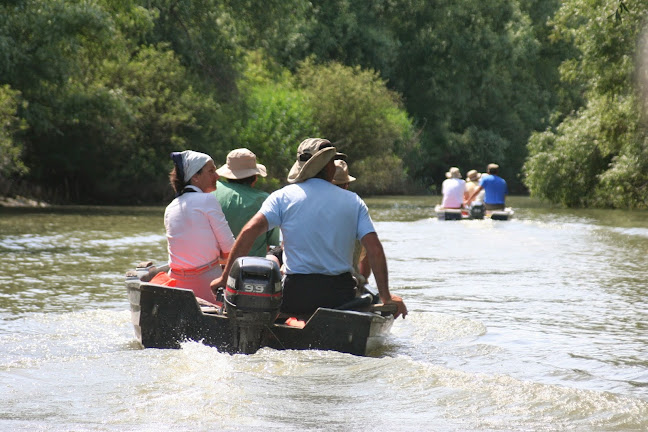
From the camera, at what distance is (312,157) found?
26.5ft

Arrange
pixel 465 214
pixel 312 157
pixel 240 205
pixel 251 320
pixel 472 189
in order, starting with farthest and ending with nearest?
pixel 472 189 → pixel 465 214 → pixel 240 205 → pixel 312 157 → pixel 251 320

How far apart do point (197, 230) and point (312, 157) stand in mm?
1269

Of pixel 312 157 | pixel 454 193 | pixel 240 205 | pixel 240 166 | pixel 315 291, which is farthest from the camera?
pixel 454 193

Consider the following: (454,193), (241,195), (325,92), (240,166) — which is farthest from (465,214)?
(325,92)

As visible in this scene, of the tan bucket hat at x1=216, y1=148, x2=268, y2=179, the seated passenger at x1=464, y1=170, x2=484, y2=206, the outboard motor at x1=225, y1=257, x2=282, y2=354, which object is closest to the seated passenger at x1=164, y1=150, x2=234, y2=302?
the tan bucket hat at x1=216, y1=148, x2=268, y2=179

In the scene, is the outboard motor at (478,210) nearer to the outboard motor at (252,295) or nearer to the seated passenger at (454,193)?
the seated passenger at (454,193)

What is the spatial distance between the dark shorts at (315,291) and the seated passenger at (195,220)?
75cm

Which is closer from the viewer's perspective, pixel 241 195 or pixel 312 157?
pixel 312 157

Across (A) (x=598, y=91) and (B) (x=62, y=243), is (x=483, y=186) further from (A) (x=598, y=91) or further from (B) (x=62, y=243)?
(B) (x=62, y=243)

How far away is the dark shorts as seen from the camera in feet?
27.3

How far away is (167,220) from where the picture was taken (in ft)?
29.2

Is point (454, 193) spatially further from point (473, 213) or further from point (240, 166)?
point (240, 166)

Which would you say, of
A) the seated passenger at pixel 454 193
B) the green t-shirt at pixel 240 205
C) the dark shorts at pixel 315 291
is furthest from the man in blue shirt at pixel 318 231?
the seated passenger at pixel 454 193

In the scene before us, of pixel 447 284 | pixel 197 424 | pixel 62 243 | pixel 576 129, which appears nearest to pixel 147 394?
pixel 197 424
